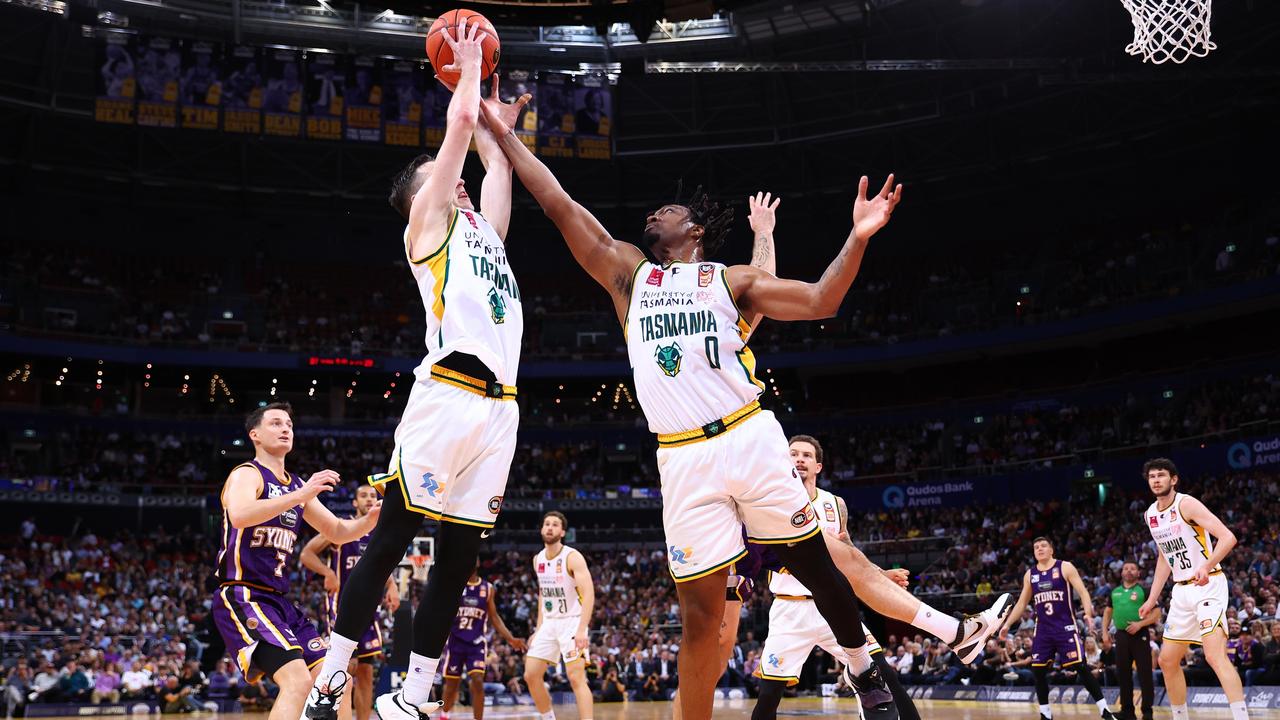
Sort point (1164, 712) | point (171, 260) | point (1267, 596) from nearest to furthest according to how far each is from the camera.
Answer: point (1164, 712), point (1267, 596), point (171, 260)

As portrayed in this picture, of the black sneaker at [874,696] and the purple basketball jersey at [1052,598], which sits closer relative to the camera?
the black sneaker at [874,696]

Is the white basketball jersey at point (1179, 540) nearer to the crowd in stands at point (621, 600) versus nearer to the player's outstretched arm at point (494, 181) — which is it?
the crowd in stands at point (621, 600)

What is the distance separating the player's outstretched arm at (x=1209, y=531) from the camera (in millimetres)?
10578

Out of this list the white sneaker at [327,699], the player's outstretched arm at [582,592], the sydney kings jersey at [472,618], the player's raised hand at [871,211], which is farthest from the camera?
the sydney kings jersey at [472,618]

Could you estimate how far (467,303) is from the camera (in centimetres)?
551

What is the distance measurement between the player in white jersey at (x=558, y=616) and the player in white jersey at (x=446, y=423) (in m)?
6.49

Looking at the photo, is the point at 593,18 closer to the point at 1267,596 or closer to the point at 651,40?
the point at 651,40

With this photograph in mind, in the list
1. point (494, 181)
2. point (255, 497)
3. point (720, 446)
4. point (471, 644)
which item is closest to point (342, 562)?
point (471, 644)

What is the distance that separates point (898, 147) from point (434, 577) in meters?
32.7

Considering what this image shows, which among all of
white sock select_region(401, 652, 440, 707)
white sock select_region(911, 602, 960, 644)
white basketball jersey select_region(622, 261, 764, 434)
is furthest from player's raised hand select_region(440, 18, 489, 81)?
white sock select_region(911, 602, 960, 644)

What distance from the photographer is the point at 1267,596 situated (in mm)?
19734

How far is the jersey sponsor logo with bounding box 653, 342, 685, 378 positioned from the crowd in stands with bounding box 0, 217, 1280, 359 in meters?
30.6

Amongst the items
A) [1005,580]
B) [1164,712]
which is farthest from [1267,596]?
[1005,580]

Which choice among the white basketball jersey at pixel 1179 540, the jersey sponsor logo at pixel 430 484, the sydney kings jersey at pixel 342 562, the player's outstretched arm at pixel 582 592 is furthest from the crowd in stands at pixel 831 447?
the jersey sponsor logo at pixel 430 484
